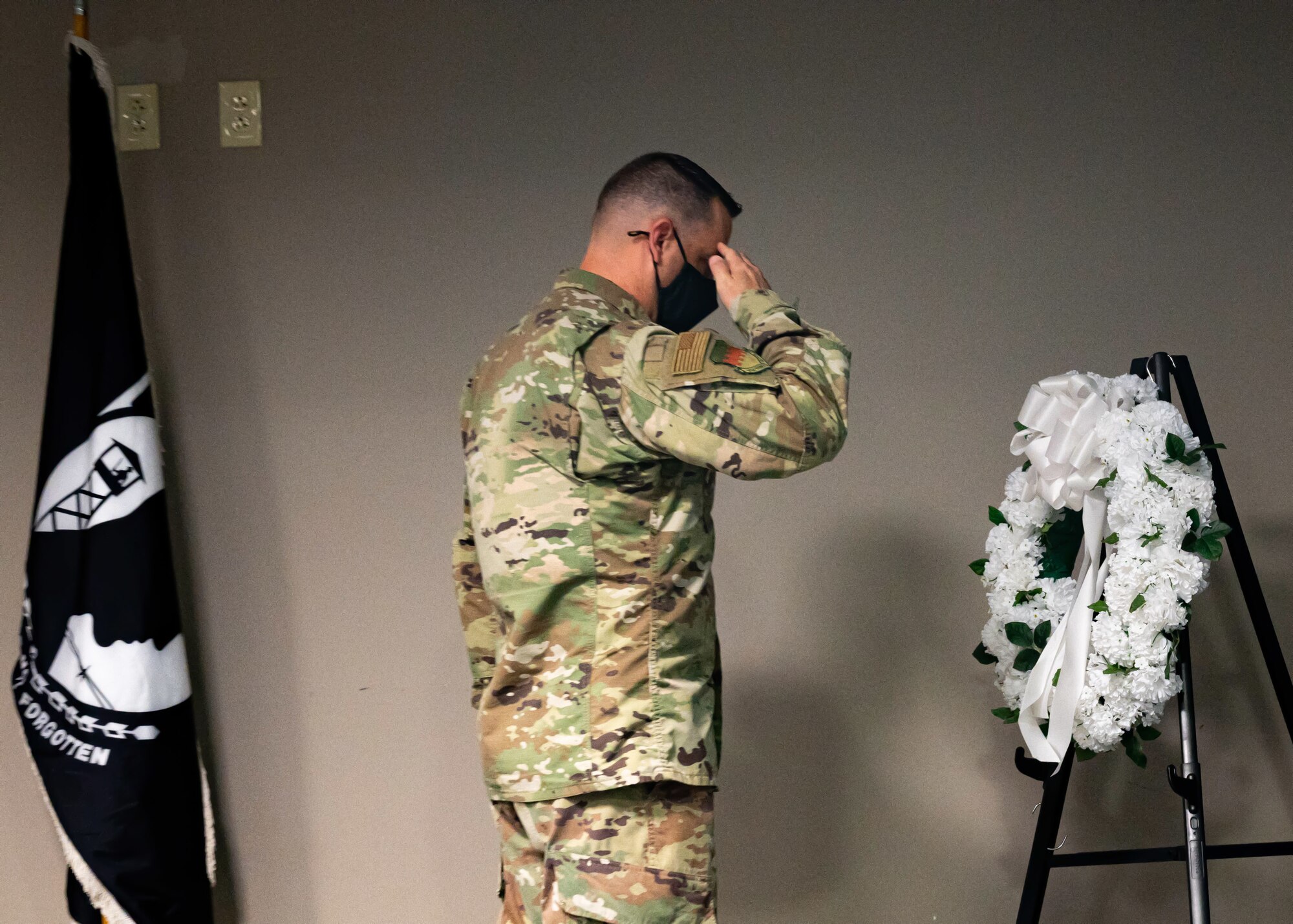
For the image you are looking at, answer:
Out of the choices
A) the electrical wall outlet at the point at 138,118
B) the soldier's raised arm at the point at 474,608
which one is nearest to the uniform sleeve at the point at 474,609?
the soldier's raised arm at the point at 474,608

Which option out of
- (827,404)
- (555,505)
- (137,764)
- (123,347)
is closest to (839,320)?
(827,404)

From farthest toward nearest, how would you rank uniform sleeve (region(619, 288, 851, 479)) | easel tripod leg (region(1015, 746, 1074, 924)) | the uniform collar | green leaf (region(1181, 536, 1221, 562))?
easel tripod leg (region(1015, 746, 1074, 924))
green leaf (region(1181, 536, 1221, 562))
the uniform collar
uniform sleeve (region(619, 288, 851, 479))

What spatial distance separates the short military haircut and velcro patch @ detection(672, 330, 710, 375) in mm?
281

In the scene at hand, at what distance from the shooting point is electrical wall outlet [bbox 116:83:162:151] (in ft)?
7.06

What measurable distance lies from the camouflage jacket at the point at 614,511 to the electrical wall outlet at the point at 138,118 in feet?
4.14

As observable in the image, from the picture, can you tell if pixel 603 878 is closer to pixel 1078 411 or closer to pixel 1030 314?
pixel 1078 411

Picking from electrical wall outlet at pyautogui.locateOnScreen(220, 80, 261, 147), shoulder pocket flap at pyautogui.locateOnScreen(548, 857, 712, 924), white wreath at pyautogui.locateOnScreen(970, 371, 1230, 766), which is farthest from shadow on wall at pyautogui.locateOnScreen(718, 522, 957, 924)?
electrical wall outlet at pyautogui.locateOnScreen(220, 80, 261, 147)

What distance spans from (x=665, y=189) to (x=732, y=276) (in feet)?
0.55

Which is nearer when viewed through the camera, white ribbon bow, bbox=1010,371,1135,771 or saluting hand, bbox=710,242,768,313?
saluting hand, bbox=710,242,768,313

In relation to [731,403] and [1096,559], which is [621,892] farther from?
[1096,559]

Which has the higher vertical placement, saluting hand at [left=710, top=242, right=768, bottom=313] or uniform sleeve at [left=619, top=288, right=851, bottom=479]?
saluting hand at [left=710, top=242, right=768, bottom=313]

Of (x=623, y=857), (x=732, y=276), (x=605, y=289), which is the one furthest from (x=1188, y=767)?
(x=605, y=289)

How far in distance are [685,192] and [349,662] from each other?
1.22 metres

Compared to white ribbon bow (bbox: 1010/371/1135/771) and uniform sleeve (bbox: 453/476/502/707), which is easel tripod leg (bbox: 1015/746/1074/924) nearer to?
white ribbon bow (bbox: 1010/371/1135/771)
